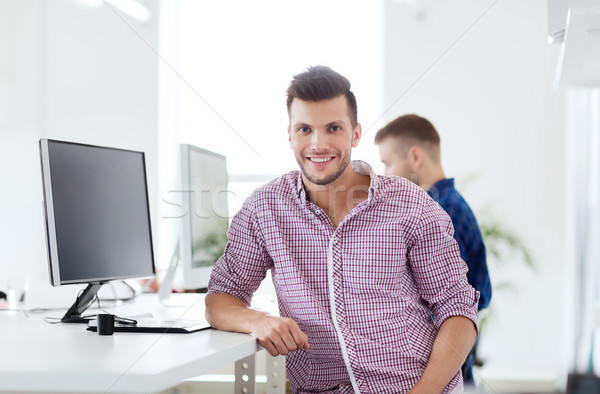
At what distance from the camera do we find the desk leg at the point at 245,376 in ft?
4.06

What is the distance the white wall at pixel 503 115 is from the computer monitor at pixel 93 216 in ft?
5.86

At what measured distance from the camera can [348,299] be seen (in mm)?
1133

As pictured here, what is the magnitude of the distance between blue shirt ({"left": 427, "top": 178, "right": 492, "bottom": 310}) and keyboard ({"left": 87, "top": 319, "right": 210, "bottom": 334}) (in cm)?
79

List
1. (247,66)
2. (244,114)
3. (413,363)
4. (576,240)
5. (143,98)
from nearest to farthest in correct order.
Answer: (413,363), (576,240), (244,114), (247,66), (143,98)

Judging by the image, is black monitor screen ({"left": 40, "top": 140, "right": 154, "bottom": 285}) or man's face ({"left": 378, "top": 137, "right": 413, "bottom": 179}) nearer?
black monitor screen ({"left": 40, "top": 140, "right": 154, "bottom": 285})

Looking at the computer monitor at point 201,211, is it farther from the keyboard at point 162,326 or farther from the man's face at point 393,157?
the man's face at point 393,157

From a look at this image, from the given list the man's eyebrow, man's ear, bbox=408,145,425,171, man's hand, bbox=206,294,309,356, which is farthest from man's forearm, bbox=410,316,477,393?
man's ear, bbox=408,145,425,171

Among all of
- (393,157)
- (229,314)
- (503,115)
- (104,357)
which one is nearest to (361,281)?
(229,314)

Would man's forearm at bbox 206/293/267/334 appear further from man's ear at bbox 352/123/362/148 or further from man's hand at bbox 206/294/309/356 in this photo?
man's ear at bbox 352/123/362/148

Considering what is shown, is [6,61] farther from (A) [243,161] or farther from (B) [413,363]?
(B) [413,363]

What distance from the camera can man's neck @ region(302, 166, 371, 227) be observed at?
119 cm

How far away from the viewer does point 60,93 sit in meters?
3.33

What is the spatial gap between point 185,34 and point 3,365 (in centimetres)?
290

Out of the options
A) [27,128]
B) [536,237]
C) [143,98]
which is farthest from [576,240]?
[27,128]
